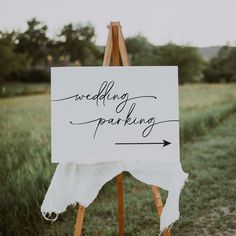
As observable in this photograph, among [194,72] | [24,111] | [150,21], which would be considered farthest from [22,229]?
[194,72]

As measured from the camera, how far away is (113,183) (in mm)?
3533

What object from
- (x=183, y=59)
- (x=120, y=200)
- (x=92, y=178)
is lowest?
(x=120, y=200)

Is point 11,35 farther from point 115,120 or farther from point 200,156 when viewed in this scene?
point 115,120

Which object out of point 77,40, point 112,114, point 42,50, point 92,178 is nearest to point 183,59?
point 77,40

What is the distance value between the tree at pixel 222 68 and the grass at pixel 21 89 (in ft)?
6.29

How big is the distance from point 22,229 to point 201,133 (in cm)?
281

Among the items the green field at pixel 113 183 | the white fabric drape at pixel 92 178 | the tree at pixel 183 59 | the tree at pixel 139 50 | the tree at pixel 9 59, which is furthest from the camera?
the tree at pixel 183 59

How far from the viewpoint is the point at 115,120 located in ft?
6.68

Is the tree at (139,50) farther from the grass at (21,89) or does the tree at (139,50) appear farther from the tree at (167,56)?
the grass at (21,89)

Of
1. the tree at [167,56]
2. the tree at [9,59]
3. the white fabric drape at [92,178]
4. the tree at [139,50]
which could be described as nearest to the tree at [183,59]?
the tree at [167,56]

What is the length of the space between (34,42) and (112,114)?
252 centimetres

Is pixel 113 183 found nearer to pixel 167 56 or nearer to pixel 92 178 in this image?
pixel 92 178

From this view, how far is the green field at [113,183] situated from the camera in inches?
108

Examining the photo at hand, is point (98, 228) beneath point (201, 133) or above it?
beneath
